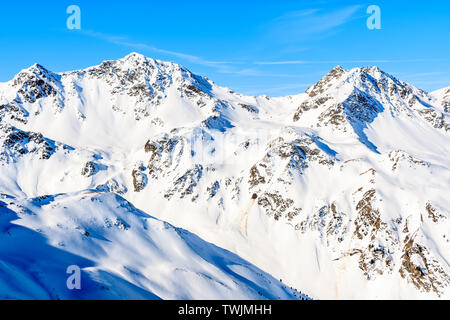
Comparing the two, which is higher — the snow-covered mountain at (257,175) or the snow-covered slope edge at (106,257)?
the snow-covered mountain at (257,175)

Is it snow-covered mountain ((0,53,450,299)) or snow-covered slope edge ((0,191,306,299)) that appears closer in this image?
snow-covered slope edge ((0,191,306,299))

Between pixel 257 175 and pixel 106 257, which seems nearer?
pixel 106 257

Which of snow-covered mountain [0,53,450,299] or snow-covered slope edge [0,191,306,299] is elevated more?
snow-covered mountain [0,53,450,299]

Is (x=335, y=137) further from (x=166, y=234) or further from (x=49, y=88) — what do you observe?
(x=49, y=88)

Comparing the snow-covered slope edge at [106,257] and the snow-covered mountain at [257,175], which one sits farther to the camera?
the snow-covered mountain at [257,175]

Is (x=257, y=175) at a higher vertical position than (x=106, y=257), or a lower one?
higher
